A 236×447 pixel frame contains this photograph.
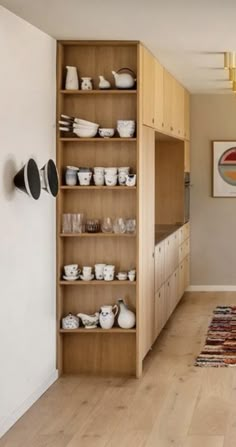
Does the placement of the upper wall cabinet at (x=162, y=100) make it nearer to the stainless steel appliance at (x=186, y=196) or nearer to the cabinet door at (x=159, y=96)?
the cabinet door at (x=159, y=96)

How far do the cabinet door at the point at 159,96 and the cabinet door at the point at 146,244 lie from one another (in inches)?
13.5

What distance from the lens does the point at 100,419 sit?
4758mm

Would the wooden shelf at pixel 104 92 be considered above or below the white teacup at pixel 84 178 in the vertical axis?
above

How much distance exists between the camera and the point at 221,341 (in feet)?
23.0

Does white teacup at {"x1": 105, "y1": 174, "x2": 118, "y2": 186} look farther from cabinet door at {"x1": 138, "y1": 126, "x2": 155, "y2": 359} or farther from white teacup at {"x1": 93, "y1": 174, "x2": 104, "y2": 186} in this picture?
cabinet door at {"x1": 138, "y1": 126, "x2": 155, "y2": 359}

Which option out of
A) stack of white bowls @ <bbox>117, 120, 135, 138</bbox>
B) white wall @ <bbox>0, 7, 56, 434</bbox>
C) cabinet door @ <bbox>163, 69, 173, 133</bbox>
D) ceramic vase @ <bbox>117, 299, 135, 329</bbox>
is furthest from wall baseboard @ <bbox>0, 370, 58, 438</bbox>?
cabinet door @ <bbox>163, 69, 173, 133</bbox>

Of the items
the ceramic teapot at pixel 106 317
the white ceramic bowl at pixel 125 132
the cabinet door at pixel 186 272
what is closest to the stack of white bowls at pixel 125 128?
the white ceramic bowl at pixel 125 132

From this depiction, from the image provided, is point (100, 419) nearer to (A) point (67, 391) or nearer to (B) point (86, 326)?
(A) point (67, 391)

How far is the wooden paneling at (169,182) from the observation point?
9055mm

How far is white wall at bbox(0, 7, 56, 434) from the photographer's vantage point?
14.6 ft

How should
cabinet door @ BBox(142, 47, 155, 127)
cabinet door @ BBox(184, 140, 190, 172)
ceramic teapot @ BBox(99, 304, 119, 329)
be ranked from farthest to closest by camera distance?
1. cabinet door @ BBox(184, 140, 190, 172)
2. cabinet door @ BBox(142, 47, 155, 127)
3. ceramic teapot @ BBox(99, 304, 119, 329)

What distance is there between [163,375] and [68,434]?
1473 mm

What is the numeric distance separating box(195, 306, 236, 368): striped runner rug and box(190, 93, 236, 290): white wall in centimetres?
102

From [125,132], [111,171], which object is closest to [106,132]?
[125,132]
